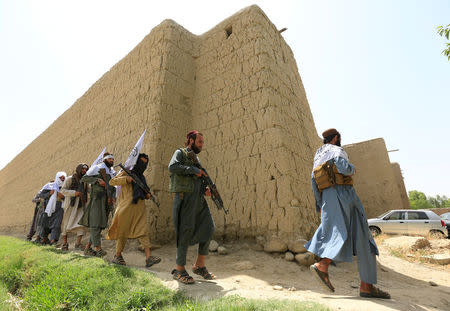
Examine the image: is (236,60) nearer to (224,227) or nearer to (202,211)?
(224,227)

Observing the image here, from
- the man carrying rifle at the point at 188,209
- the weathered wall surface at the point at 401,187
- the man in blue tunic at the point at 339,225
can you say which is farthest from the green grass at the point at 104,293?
the weathered wall surface at the point at 401,187

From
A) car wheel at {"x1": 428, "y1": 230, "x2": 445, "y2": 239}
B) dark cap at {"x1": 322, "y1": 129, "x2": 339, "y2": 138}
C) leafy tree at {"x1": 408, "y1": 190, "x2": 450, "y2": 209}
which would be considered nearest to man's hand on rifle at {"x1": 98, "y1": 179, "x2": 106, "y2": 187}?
dark cap at {"x1": 322, "y1": 129, "x2": 339, "y2": 138}

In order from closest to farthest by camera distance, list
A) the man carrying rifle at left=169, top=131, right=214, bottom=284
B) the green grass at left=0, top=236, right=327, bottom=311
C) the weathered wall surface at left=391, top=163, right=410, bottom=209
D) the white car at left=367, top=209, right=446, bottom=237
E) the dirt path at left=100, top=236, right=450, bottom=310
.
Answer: the green grass at left=0, top=236, right=327, bottom=311, the dirt path at left=100, top=236, right=450, bottom=310, the man carrying rifle at left=169, top=131, right=214, bottom=284, the white car at left=367, top=209, right=446, bottom=237, the weathered wall surface at left=391, top=163, right=410, bottom=209

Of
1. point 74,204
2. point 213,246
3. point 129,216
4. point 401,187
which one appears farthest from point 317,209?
point 401,187

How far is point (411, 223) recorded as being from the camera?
770 cm

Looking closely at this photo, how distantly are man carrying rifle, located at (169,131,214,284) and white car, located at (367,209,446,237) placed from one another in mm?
6897

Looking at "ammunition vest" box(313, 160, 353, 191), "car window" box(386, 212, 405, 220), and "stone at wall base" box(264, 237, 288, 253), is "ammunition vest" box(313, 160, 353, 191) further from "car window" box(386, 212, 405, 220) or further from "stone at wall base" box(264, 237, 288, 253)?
"car window" box(386, 212, 405, 220)

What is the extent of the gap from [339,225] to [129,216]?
264 centimetres

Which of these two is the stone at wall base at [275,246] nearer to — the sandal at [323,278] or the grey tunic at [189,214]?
the grey tunic at [189,214]

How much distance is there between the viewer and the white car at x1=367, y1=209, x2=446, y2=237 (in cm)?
752

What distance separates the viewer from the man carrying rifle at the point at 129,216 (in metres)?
3.61

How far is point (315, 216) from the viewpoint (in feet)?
15.5

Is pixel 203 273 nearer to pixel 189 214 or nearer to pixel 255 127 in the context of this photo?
pixel 189 214

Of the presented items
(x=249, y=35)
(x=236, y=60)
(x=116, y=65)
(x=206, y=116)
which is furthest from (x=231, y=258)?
(x=116, y=65)
